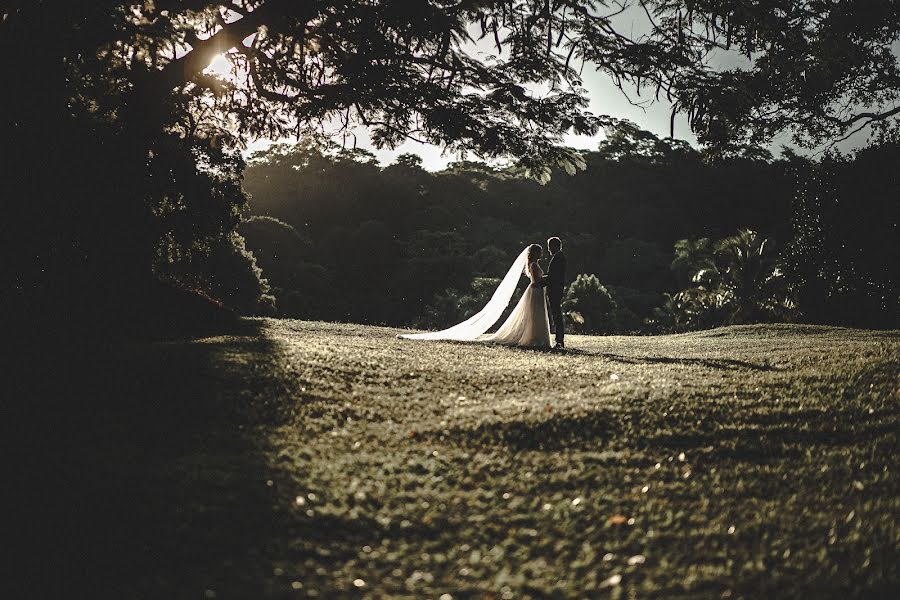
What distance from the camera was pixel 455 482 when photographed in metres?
5.73

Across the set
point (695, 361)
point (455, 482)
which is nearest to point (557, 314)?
point (695, 361)

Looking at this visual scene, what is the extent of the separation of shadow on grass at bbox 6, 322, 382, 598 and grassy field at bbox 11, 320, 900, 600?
21 millimetres

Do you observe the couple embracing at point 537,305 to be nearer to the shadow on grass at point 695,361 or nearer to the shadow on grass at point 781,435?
the shadow on grass at point 695,361

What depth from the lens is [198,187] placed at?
1745 centimetres

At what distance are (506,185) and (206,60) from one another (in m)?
44.5

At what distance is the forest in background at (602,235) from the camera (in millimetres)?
24344

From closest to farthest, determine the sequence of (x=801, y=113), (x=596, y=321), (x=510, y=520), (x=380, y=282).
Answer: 1. (x=510, y=520)
2. (x=801, y=113)
3. (x=596, y=321)
4. (x=380, y=282)

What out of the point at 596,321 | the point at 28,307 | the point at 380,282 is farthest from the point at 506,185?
the point at 28,307

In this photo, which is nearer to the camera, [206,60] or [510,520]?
[510,520]

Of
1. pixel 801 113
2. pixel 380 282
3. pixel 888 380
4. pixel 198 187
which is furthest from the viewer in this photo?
pixel 380 282

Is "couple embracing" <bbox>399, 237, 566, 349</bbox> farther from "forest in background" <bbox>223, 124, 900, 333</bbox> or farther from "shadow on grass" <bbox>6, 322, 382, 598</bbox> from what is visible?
"shadow on grass" <bbox>6, 322, 382, 598</bbox>

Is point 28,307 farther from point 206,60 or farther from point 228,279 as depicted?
point 228,279

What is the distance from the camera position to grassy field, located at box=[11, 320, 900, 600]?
13.6 feet

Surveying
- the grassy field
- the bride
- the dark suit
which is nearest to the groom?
the dark suit
